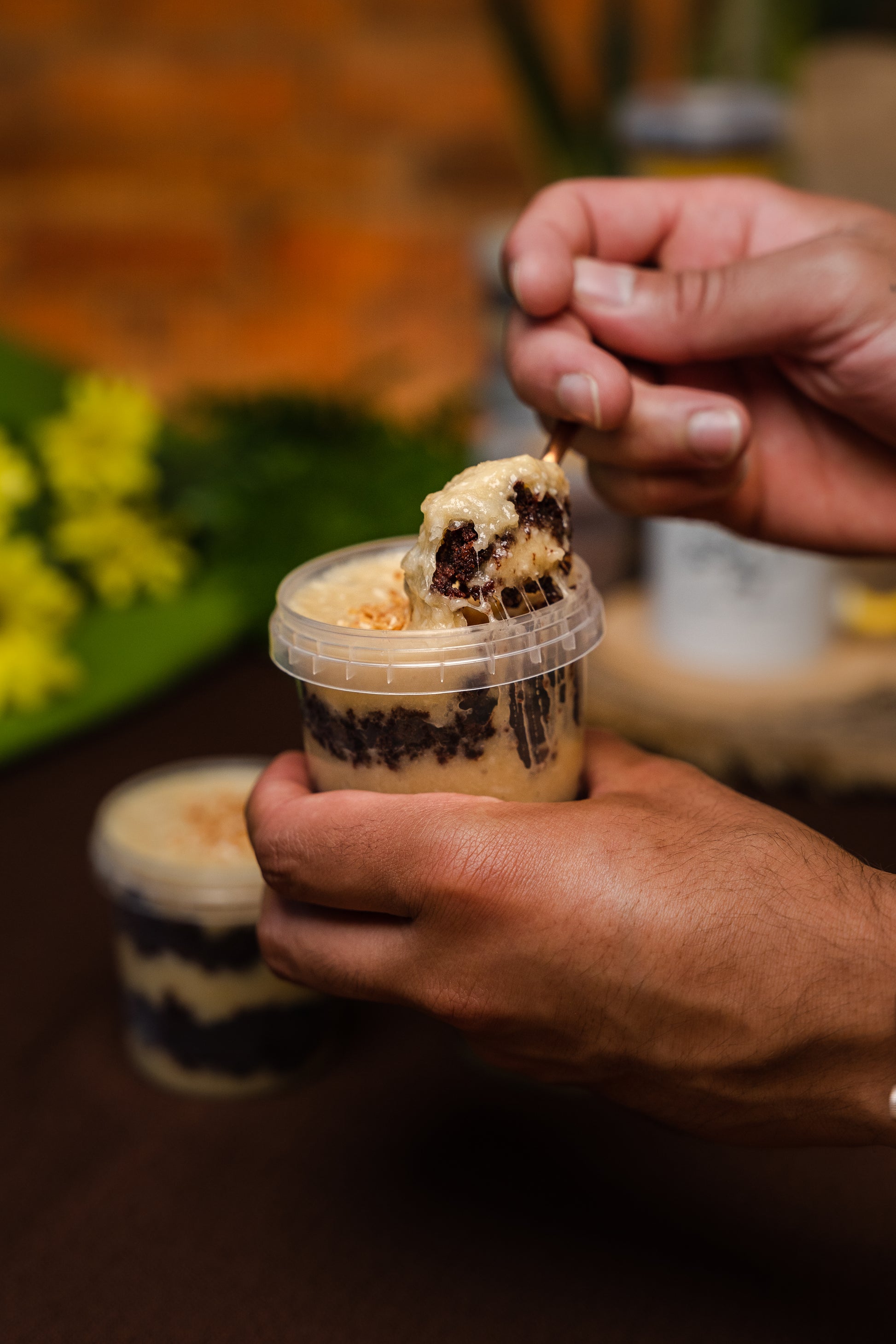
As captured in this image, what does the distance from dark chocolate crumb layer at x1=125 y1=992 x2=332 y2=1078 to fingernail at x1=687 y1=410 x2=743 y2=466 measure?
510mm

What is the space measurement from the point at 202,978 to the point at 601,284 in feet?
2.00

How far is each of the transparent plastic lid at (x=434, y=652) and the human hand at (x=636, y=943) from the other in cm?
6

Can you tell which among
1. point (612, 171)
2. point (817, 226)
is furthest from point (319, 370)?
point (817, 226)

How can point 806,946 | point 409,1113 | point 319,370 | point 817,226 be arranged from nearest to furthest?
point 806,946, point 409,1113, point 817,226, point 319,370

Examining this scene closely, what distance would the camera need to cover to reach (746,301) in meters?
0.86

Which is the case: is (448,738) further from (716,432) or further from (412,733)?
(716,432)

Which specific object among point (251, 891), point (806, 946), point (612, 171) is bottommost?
point (251, 891)

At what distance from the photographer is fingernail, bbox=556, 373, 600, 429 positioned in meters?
0.83

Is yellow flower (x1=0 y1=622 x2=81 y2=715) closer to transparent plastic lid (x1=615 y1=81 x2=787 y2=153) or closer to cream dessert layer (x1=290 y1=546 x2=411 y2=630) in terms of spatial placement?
cream dessert layer (x1=290 y1=546 x2=411 y2=630)

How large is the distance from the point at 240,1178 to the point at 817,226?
0.88 m

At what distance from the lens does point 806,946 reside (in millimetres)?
613

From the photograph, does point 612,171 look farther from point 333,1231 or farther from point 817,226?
point 333,1231

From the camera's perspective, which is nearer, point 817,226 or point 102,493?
point 817,226

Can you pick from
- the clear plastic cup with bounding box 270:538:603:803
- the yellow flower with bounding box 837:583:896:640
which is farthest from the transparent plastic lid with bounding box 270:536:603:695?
the yellow flower with bounding box 837:583:896:640
